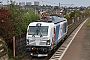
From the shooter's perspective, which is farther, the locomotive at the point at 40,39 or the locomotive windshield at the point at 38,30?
the locomotive windshield at the point at 38,30

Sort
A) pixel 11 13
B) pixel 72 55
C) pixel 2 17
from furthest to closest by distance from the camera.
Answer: pixel 11 13
pixel 72 55
pixel 2 17

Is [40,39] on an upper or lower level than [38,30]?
lower

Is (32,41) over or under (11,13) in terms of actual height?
under

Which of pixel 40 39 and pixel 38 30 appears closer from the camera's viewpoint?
pixel 40 39

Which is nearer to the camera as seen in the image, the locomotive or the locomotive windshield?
the locomotive

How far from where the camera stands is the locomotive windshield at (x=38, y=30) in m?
15.4

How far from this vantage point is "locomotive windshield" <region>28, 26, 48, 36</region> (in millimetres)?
15400

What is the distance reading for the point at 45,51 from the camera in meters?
14.8

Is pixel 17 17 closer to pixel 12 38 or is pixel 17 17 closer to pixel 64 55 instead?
pixel 12 38

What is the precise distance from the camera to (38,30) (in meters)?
15.5

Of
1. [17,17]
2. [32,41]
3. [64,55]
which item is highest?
[17,17]

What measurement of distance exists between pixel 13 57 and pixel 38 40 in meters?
2.12

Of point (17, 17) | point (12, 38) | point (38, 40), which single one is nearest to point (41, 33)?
point (38, 40)

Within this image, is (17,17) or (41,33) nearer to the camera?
(41,33)
